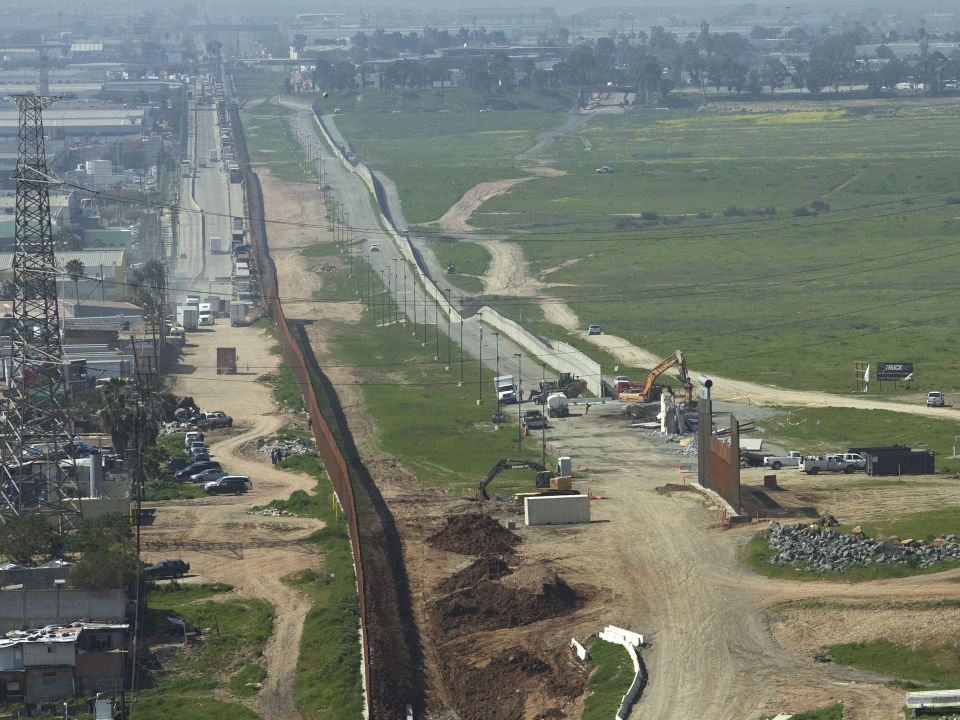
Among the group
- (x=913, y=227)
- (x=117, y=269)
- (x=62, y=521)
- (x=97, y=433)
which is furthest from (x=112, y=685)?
(x=913, y=227)

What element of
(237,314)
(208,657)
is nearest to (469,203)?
(237,314)

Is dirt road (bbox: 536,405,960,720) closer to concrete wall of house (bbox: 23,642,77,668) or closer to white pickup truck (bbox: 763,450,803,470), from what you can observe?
white pickup truck (bbox: 763,450,803,470)

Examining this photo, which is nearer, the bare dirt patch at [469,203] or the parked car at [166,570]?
the parked car at [166,570]

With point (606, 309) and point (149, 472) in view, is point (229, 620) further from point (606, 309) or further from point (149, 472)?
point (606, 309)

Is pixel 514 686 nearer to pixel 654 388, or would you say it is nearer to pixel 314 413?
pixel 314 413

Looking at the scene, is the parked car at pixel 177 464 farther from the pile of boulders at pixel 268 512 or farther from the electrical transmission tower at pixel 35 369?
the pile of boulders at pixel 268 512

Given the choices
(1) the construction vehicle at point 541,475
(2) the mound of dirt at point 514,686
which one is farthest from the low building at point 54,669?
(1) the construction vehicle at point 541,475
